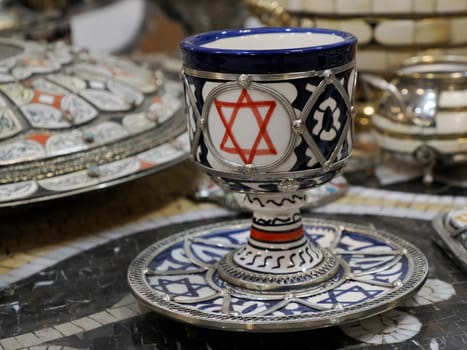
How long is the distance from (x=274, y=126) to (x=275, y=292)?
19 centimetres

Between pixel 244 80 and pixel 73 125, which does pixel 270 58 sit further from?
pixel 73 125

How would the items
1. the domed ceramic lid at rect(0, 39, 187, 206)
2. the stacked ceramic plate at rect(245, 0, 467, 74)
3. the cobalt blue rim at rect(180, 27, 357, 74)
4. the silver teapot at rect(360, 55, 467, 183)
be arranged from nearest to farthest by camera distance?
the cobalt blue rim at rect(180, 27, 357, 74), the domed ceramic lid at rect(0, 39, 187, 206), the silver teapot at rect(360, 55, 467, 183), the stacked ceramic plate at rect(245, 0, 467, 74)

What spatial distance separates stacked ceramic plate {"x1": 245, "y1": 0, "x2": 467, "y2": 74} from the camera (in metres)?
1.59

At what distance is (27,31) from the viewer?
194 centimetres

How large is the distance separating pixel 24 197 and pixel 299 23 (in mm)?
766

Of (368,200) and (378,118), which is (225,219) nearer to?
(368,200)

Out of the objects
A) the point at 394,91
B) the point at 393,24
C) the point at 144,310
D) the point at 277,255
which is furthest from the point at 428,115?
the point at 144,310

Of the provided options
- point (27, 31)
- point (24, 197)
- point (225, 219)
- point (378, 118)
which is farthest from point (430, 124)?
point (27, 31)

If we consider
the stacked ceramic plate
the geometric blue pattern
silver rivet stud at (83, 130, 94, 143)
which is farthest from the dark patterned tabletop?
the stacked ceramic plate

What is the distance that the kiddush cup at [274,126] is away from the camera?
0.87 metres

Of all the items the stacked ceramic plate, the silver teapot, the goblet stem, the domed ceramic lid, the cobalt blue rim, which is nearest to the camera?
the cobalt blue rim

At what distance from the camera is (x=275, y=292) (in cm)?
95

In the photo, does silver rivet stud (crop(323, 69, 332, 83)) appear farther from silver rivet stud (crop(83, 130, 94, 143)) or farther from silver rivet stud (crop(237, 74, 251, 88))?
silver rivet stud (crop(83, 130, 94, 143))

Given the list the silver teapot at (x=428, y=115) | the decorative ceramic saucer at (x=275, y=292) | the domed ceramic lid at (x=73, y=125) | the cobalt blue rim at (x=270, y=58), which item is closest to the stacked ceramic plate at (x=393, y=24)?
the silver teapot at (x=428, y=115)
